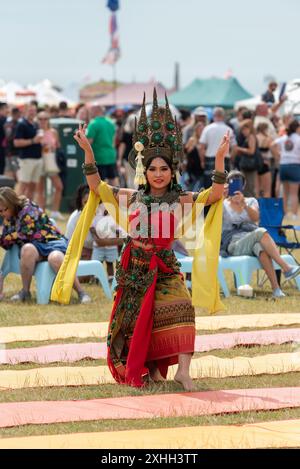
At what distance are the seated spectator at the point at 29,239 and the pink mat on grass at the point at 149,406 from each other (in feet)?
13.4

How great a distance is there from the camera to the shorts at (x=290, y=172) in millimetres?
18641

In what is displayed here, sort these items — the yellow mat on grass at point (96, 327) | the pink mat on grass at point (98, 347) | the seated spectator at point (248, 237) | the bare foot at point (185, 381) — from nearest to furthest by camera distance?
the bare foot at point (185, 381), the pink mat on grass at point (98, 347), the yellow mat on grass at point (96, 327), the seated spectator at point (248, 237)

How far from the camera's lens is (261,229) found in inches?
458

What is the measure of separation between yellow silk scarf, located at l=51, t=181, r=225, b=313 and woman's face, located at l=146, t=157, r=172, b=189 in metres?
0.28

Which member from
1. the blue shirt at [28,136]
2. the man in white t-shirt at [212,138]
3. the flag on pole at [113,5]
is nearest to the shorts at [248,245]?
the man in white t-shirt at [212,138]

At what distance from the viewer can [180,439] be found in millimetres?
5930

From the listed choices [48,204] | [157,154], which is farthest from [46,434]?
[48,204]

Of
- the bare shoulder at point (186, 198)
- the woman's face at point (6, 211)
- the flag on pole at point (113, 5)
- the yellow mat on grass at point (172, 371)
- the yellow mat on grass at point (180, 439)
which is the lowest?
the yellow mat on grass at point (172, 371)

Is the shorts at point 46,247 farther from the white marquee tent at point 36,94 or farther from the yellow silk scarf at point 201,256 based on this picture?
the white marquee tent at point 36,94

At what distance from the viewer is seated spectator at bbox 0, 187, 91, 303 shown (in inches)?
435

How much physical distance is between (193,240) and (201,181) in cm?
1020

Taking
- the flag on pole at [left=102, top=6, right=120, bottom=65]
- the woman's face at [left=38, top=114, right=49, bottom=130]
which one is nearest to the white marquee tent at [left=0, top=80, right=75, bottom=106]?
the flag on pole at [left=102, top=6, right=120, bottom=65]

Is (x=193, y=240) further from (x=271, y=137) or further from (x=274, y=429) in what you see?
(x=271, y=137)

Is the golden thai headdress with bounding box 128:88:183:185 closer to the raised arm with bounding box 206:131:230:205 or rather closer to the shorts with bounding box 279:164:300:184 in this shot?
the raised arm with bounding box 206:131:230:205
